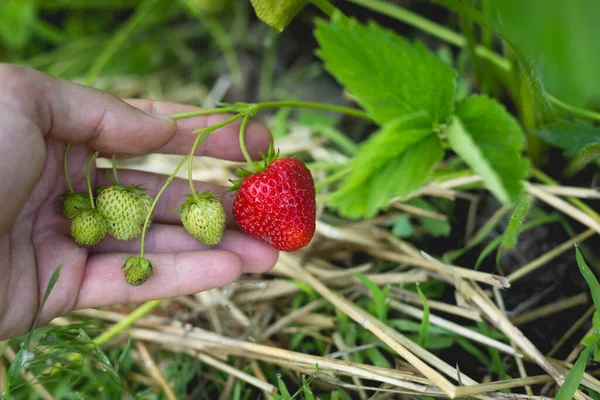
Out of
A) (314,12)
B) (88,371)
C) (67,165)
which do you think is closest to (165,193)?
(67,165)

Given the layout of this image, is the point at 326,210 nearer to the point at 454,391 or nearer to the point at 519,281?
the point at 519,281

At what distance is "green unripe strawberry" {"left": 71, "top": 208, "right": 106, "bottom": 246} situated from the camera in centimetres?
123

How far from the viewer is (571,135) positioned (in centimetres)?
132

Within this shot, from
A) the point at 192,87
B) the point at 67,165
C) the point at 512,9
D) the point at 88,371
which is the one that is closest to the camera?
the point at 512,9

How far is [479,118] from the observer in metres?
1.21

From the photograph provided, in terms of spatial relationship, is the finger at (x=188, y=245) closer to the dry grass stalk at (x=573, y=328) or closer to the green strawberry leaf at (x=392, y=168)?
the green strawberry leaf at (x=392, y=168)

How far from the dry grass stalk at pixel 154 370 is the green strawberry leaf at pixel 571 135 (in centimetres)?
113

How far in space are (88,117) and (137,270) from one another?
1.19ft

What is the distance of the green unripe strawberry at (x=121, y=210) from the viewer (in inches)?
49.4

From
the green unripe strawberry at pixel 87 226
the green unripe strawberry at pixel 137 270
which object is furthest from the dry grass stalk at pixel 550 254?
the green unripe strawberry at pixel 87 226

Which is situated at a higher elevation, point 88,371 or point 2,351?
point 88,371

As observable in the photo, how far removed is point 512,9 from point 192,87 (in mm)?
1905

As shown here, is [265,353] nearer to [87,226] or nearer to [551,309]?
[87,226]

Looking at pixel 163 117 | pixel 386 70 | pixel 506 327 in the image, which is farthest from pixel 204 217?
pixel 506 327
